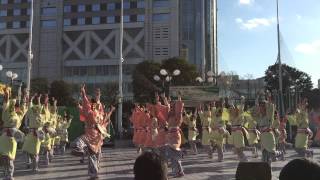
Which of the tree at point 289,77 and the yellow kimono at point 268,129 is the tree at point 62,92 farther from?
the yellow kimono at point 268,129

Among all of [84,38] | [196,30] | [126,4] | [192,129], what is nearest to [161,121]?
[192,129]

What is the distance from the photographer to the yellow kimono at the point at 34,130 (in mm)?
15125

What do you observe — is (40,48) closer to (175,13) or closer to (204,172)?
(175,13)

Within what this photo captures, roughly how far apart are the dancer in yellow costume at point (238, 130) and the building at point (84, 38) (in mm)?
Answer: 63268

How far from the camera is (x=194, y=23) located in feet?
267

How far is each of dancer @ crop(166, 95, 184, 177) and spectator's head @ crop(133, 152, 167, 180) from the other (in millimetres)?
10172

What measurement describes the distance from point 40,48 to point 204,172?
2815 inches

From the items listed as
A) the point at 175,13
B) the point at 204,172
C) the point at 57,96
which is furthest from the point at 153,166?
the point at 175,13

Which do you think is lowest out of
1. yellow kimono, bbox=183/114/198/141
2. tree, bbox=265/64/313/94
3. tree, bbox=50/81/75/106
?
yellow kimono, bbox=183/114/198/141

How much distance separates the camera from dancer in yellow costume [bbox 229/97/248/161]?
653 inches

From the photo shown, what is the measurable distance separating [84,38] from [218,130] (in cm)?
6679

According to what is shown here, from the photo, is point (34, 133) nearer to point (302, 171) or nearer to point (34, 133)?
point (34, 133)

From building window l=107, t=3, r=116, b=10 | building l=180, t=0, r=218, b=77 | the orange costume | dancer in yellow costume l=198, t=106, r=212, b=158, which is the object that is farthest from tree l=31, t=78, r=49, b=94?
the orange costume

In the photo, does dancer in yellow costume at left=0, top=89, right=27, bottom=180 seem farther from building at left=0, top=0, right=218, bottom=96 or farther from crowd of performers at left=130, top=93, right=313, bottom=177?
building at left=0, top=0, right=218, bottom=96
